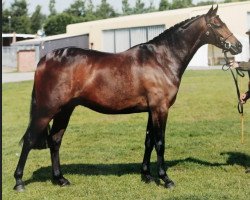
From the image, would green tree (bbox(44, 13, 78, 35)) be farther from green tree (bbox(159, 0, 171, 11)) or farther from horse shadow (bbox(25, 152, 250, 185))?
horse shadow (bbox(25, 152, 250, 185))

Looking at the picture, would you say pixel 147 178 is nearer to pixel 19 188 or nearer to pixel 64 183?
pixel 64 183

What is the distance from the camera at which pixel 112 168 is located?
25.8 ft

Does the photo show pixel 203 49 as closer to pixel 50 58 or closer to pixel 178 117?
pixel 178 117

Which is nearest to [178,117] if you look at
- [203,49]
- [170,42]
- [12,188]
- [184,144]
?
[184,144]

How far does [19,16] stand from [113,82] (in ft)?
278

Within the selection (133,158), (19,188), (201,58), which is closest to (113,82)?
(19,188)

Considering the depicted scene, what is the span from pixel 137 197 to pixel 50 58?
2.54m

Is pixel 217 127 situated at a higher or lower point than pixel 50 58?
lower

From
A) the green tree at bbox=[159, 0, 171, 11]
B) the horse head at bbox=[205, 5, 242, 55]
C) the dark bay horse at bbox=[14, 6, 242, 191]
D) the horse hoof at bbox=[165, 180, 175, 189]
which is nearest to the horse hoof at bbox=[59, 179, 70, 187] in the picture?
the dark bay horse at bbox=[14, 6, 242, 191]

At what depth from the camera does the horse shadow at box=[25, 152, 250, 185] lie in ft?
24.7

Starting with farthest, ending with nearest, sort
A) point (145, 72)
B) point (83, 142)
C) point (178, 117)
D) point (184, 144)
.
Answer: point (178, 117) → point (83, 142) → point (184, 144) → point (145, 72)

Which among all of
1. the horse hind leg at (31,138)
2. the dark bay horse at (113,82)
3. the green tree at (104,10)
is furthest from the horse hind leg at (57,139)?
the green tree at (104,10)

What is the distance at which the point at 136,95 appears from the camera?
663cm

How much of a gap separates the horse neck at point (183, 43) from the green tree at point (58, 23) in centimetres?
8164
